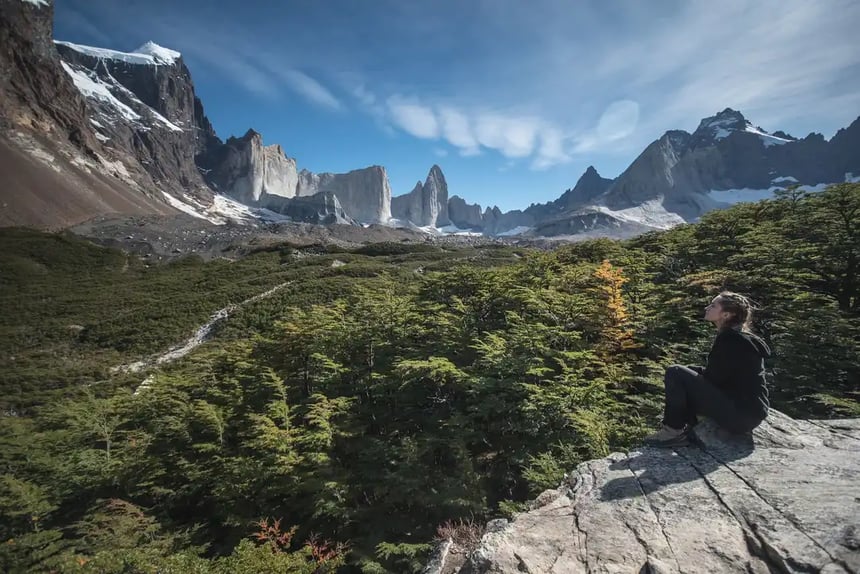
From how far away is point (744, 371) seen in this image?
15.7ft

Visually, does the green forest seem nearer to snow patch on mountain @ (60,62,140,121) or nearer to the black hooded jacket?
the black hooded jacket

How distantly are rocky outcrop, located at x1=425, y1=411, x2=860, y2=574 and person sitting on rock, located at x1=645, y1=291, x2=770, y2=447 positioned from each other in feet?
0.93

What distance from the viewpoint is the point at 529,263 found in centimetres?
1778

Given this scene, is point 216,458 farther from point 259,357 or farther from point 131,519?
point 259,357

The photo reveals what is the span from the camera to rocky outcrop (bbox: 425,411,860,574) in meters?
3.48

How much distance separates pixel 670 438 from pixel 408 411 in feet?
20.6

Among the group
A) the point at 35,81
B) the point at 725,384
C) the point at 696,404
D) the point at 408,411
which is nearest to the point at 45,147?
the point at 35,81

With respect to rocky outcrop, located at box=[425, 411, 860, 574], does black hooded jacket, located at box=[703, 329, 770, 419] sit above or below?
above

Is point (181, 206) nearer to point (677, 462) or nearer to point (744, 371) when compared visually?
point (677, 462)

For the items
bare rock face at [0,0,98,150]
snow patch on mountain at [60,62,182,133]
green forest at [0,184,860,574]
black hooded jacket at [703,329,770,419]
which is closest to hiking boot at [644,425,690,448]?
black hooded jacket at [703,329,770,419]

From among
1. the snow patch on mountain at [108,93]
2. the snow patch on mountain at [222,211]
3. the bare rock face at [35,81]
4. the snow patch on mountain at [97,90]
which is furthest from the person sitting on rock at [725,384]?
the snow patch on mountain at [97,90]

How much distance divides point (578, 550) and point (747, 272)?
34.8ft

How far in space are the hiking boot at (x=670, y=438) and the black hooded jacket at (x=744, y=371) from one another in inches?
30.6

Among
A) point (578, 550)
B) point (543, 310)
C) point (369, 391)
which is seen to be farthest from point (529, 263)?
point (578, 550)
